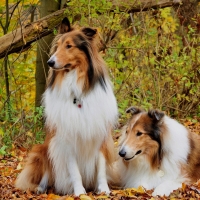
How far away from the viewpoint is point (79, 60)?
5953 mm

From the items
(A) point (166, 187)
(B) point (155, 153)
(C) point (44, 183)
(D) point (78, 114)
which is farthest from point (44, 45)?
(A) point (166, 187)

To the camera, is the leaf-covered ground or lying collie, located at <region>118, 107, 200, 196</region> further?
lying collie, located at <region>118, 107, 200, 196</region>

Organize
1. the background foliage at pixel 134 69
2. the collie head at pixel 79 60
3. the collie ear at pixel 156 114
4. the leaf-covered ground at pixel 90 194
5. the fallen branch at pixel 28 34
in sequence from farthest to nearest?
the background foliage at pixel 134 69, the fallen branch at pixel 28 34, the collie ear at pixel 156 114, the collie head at pixel 79 60, the leaf-covered ground at pixel 90 194

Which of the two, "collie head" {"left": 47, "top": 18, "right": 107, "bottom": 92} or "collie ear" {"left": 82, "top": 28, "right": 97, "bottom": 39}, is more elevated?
"collie ear" {"left": 82, "top": 28, "right": 97, "bottom": 39}

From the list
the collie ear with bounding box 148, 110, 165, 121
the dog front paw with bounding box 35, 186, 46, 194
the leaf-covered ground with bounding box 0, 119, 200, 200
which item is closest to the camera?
the leaf-covered ground with bounding box 0, 119, 200, 200

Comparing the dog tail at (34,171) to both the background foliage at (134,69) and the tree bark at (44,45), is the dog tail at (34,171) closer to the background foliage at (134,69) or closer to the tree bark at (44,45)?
the background foliage at (134,69)

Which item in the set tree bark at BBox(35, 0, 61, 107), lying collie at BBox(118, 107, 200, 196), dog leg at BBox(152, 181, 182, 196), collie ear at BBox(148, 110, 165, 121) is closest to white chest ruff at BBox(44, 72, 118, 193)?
lying collie at BBox(118, 107, 200, 196)

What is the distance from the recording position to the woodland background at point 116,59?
9.03 m

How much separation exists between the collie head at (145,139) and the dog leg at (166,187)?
30cm

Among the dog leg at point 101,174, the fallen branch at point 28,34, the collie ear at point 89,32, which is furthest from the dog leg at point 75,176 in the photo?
the fallen branch at point 28,34

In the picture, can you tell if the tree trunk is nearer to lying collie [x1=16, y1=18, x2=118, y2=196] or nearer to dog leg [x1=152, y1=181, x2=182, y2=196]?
lying collie [x1=16, y1=18, x2=118, y2=196]

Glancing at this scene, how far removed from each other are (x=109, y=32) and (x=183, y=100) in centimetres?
284

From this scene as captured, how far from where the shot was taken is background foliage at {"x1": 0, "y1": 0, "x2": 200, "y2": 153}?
9414mm

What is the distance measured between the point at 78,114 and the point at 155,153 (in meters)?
1.07
